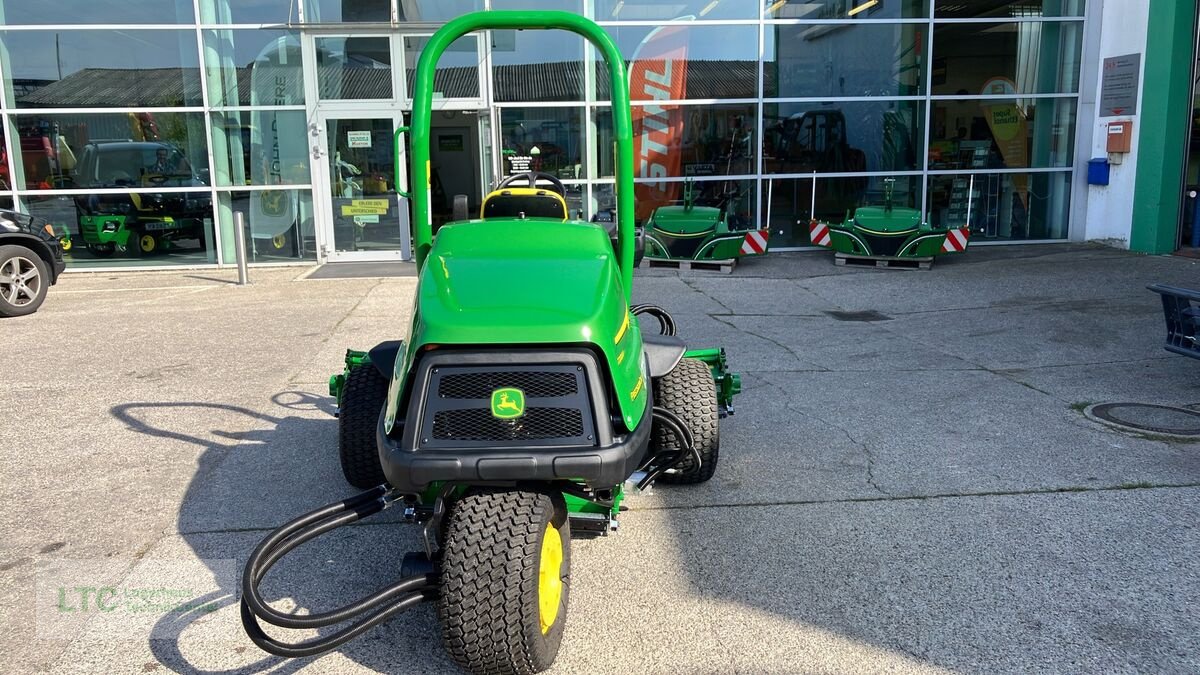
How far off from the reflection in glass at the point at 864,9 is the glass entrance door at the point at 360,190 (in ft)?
21.7

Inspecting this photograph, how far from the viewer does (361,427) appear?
4449mm

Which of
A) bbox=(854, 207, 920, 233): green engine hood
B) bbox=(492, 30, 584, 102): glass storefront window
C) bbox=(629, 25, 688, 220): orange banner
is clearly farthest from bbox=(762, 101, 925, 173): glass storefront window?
bbox=(492, 30, 584, 102): glass storefront window

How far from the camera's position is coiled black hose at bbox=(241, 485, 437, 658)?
9.09ft

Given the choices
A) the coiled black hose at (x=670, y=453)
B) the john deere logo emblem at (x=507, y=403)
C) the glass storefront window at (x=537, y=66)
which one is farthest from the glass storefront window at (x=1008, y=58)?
the john deere logo emblem at (x=507, y=403)

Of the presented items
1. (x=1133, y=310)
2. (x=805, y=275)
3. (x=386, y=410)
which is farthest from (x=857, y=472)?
(x=805, y=275)

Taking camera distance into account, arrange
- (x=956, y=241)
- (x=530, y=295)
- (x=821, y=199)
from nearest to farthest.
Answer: (x=530, y=295) < (x=956, y=241) < (x=821, y=199)

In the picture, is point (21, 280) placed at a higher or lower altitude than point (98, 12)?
lower

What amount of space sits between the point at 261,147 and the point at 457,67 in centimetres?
317

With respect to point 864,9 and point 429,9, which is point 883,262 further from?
point 429,9

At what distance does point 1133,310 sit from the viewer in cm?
913

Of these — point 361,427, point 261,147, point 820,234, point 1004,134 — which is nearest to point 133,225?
point 261,147

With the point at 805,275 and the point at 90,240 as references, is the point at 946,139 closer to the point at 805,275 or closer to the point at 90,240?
the point at 805,275

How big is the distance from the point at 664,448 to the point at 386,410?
4.62 ft

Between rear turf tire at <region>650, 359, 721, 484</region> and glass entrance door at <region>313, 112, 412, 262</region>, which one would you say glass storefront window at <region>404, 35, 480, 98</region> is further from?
rear turf tire at <region>650, 359, 721, 484</region>
